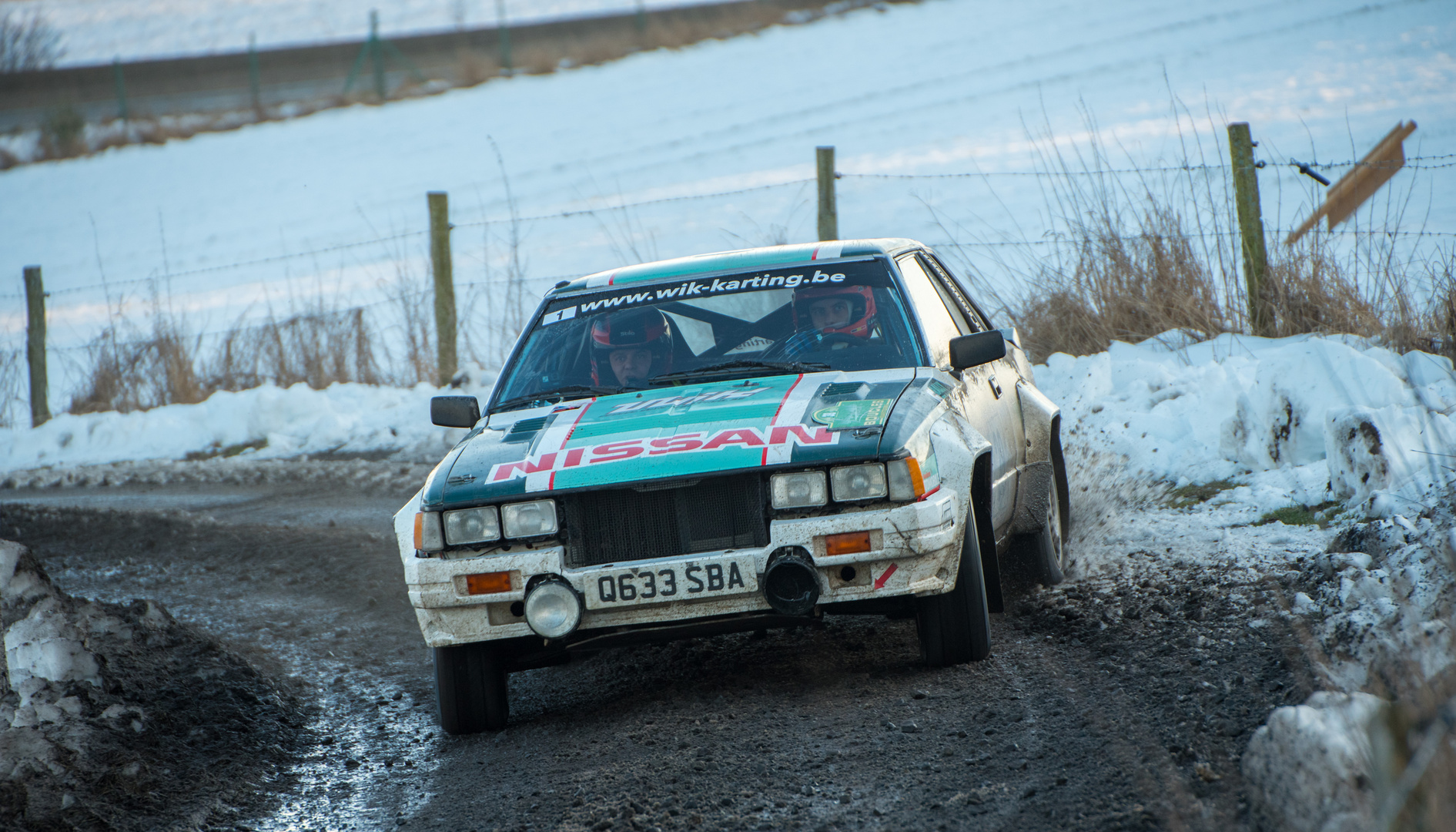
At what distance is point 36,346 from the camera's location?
14039 millimetres

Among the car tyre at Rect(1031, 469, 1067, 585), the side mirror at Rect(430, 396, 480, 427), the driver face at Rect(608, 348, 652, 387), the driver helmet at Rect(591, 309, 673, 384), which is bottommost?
the car tyre at Rect(1031, 469, 1067, 585)

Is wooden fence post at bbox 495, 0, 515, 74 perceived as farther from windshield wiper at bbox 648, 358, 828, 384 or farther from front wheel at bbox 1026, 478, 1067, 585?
windshield wiper at bbox 648, 358, 828, 384

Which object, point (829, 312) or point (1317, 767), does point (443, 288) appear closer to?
point (829, 312)

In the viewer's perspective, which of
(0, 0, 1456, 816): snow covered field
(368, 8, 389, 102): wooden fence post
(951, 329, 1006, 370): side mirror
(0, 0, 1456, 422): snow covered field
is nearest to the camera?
(951, 329, 1006, 370): side mirror

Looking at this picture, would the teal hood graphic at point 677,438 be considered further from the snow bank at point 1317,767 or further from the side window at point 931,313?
the snow bank at point 1317,767

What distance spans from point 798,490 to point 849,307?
126cm

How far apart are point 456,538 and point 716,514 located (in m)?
0.82

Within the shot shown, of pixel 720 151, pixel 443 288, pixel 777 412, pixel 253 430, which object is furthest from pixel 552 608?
pixel 720 151

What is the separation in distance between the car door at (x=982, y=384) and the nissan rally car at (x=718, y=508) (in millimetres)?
35

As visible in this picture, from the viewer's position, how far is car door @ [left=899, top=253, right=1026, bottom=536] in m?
4.75

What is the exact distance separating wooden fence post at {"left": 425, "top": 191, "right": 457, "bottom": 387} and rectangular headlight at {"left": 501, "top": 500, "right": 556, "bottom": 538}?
809 cm

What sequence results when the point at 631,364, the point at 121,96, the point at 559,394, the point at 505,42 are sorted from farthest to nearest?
the point at 505,42 < the point at 121,96 < the point at 631,364 < the point at 559,394

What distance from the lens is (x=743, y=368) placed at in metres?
4.70

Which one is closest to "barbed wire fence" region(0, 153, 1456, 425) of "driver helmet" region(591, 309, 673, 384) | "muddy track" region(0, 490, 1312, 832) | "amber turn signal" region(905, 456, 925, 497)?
"driver helmet" region(591, 309, 673, 384)
